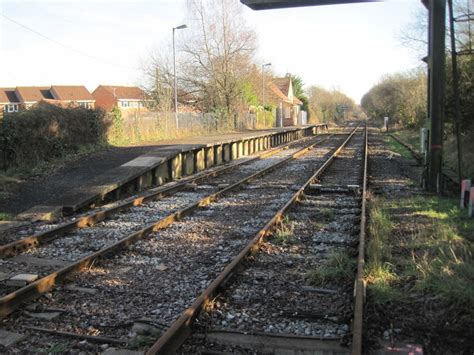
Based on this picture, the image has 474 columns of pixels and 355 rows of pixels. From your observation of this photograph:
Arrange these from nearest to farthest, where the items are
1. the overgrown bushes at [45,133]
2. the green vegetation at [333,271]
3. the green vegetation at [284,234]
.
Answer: the green vegetation at [333,271], the green vegetation at [284,234], the overgrown bushes at [45,133]

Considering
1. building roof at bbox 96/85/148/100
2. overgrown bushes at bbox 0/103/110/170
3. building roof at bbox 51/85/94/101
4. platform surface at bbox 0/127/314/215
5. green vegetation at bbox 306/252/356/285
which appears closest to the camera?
green vegetation at bbox 306/252/356/285

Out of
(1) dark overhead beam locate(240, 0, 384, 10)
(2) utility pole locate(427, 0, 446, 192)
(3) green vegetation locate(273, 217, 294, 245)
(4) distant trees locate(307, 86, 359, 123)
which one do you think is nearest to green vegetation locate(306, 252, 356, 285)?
(3) green vegetation locate(273, 217, 294, 245)

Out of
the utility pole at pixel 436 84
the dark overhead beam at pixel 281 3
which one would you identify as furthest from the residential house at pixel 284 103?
the utility pole at pixel 436 84

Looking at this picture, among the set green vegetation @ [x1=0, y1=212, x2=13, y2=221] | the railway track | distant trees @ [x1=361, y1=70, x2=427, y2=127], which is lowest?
the railway track

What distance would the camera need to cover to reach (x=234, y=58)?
45.1 m

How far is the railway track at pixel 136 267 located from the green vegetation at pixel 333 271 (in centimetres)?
118

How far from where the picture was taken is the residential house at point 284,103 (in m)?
61.8

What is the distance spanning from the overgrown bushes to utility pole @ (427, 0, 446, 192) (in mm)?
11565

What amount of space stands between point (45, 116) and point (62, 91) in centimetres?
9947

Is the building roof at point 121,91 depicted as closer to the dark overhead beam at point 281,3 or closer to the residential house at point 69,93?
the residential house at point 69,93

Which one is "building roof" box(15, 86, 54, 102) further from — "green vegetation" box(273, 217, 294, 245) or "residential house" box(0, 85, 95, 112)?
"green vegetation" box(273, 217, 294, 245)

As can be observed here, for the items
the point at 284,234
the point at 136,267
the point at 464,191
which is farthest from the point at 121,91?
the point at 136,267

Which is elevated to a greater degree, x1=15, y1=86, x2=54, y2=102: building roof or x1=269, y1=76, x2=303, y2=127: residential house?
x1=15, y1=86, x2=54, y2=102: building roof

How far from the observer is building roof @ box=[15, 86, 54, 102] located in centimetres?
10369
